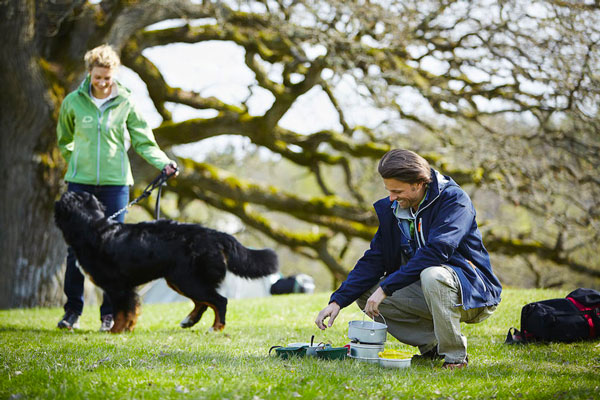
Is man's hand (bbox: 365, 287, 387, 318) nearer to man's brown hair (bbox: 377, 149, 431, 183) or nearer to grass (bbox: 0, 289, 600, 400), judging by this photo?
grass (bbox: 0, 289, 600, 400)

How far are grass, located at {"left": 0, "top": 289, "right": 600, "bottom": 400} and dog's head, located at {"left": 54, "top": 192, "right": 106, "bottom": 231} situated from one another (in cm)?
91

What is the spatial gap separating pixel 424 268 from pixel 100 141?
9.62 feet

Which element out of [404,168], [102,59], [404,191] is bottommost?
[404,191]

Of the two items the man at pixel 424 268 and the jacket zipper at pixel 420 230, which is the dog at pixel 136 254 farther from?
the jacket zipper at pixel 420 230

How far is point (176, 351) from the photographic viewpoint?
360cm

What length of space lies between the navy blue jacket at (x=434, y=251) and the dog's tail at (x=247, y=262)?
164 centimetres

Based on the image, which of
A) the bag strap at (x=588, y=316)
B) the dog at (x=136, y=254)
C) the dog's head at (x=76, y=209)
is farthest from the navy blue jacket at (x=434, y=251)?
the dog's head at (x=76, y=209)

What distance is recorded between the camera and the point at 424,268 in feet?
9.77

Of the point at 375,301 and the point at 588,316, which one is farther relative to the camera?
the point at 588,316

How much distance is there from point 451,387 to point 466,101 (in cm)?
644

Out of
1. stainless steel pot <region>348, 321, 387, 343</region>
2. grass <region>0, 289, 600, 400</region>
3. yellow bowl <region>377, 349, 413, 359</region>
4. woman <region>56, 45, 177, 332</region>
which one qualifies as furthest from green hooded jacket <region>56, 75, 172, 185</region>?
yellow bowl <region>377, 349, 413, 359</region>

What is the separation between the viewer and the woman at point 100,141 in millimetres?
4566

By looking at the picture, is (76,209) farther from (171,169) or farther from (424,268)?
(424,268)

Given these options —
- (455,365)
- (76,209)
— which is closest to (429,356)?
(455,365)
